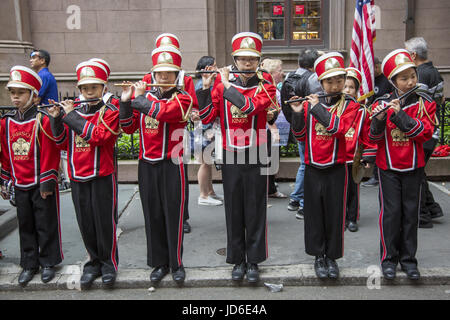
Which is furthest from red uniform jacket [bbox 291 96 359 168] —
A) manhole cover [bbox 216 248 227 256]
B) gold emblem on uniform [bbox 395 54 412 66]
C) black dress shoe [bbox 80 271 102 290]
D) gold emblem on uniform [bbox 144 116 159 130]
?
black dress shoe [bbox 80 271 102 290]

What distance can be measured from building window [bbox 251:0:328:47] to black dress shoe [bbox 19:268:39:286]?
9.70 m

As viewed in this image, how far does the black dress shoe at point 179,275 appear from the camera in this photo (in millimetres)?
4832

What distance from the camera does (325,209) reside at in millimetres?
4785

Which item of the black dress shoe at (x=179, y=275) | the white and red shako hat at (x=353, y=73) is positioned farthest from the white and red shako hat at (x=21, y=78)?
the white and red shako hat at (x=353, y=73)

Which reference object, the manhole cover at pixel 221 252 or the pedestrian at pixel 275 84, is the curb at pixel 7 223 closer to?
the manhole cover at pixel 221 252

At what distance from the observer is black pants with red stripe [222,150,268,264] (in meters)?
4.80

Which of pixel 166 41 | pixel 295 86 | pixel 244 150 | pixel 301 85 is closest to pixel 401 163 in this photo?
pixel 244 150

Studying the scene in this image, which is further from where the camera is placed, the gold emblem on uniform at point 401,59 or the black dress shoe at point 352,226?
the black dress shoe at point 352,226

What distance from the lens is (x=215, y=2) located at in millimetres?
12586

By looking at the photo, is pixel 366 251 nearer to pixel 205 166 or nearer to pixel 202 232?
pixel 202 232

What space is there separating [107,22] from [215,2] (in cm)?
282

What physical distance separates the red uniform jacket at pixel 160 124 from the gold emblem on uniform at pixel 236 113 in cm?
42

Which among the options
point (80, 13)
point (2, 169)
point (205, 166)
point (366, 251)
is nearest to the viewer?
point (2, 169)

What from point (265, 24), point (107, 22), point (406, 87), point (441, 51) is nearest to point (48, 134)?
point (406, 87)
